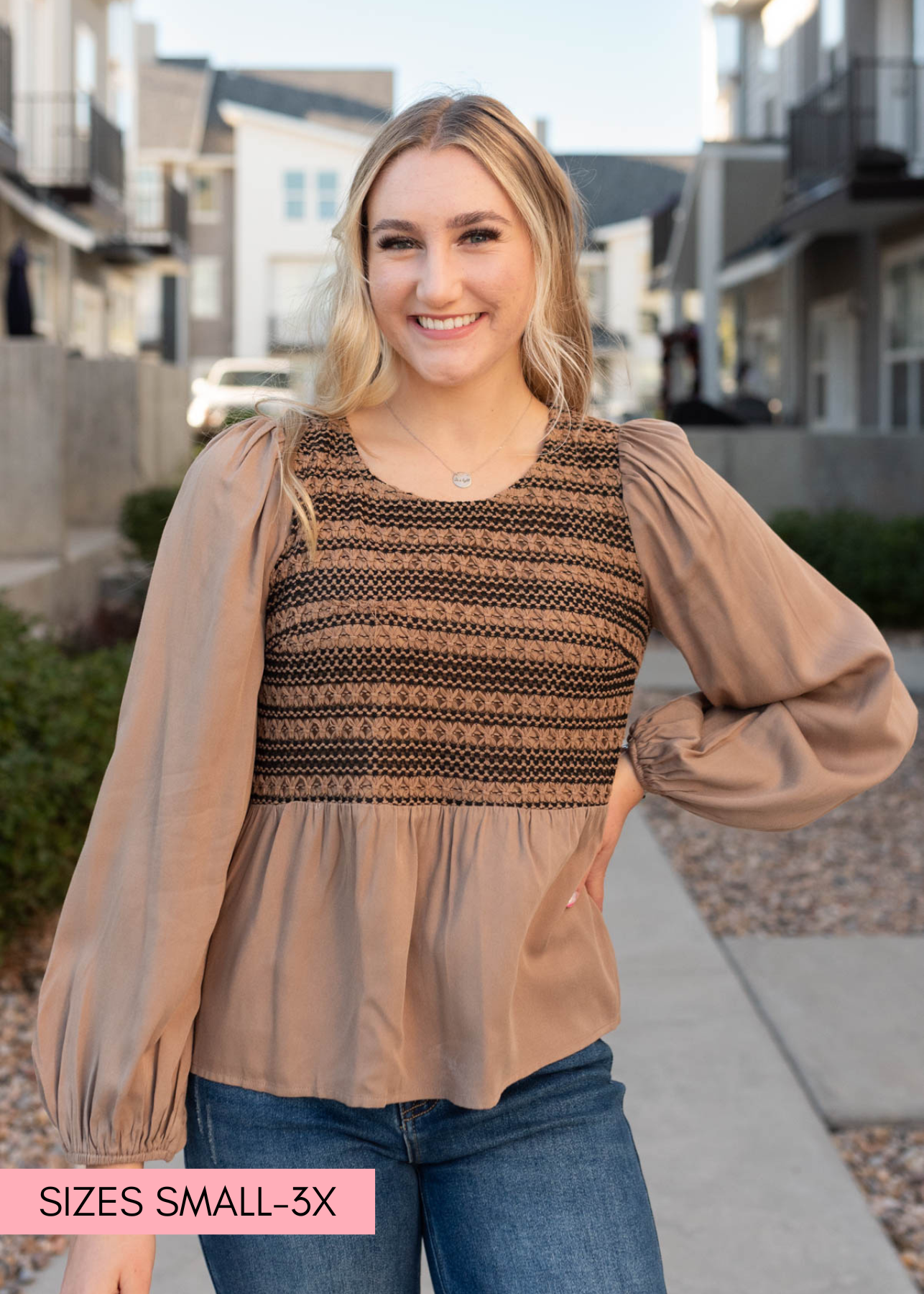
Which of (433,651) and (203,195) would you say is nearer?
(433,651)

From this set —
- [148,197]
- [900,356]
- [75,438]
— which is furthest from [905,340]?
[148,197]

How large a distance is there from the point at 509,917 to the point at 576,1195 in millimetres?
320

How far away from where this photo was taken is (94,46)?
74.8ft

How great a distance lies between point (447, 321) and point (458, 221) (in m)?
0.12

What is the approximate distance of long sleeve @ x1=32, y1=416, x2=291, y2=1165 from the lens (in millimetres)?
1624

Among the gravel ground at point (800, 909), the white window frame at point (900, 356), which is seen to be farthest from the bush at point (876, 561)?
the white window frame at point (900, 356)

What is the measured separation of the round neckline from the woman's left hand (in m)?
0.41

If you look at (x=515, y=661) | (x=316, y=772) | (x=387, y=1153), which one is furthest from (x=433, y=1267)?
(x=515, y=661)

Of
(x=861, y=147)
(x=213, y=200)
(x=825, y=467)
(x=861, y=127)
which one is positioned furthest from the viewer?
(x=213, y=200)

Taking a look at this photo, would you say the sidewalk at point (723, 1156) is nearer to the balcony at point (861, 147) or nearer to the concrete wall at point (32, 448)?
the concrete wall at point (32, 448)

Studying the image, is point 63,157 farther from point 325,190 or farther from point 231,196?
point 231,196

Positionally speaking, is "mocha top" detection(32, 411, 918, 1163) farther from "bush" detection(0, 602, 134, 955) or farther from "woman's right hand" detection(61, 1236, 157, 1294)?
"bush" detection(0, 602, 134, 955)

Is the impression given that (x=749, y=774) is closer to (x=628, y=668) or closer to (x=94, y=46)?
(x=628, y=668)

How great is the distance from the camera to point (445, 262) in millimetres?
1767
